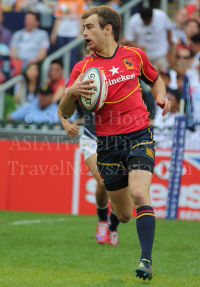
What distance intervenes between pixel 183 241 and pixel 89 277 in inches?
109

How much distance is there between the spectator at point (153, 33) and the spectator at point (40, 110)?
2593 millimetres

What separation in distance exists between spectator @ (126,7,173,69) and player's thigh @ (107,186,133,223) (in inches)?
302

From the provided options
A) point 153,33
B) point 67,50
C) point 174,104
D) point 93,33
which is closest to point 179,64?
point 153,33

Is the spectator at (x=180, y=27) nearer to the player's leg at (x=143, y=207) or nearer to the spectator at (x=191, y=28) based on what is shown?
the spectator at (x=191, y=28)

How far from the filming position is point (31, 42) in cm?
1392

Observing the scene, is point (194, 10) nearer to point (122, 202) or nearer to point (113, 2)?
point (113, 2)

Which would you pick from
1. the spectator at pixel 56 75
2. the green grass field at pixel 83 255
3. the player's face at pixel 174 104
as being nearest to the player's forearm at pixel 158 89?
the green grass field at pixel 83 255

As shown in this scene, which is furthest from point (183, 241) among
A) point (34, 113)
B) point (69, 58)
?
point (69, 58)

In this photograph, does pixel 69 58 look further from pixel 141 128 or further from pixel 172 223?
Answer: pixel 141 128

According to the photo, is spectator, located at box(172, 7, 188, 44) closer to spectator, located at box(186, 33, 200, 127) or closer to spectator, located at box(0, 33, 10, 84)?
spectator, located at box(186, 33, 200, 127)

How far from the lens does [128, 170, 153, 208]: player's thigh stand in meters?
4.59

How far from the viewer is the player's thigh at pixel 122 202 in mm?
5253

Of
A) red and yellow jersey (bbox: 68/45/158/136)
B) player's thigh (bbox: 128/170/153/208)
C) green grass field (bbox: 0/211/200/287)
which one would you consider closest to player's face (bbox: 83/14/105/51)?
red and yellow jersey (bbox: 68/45/158/136)

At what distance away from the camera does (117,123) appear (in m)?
5.08
